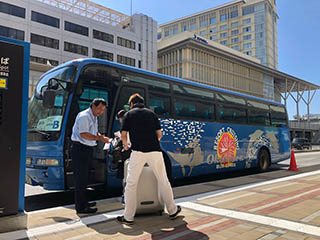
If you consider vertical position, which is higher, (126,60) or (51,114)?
(126,60)

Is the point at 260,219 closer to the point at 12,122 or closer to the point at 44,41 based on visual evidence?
the point at 12,122

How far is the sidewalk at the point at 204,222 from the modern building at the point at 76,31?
1349 inches

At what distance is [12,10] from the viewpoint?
152ft

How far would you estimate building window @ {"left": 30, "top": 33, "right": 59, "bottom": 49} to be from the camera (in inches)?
1921

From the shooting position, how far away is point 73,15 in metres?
54.6

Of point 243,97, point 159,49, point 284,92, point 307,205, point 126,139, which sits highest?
point 159,49

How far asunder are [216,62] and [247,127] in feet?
222

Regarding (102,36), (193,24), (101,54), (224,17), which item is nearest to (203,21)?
(193,24)

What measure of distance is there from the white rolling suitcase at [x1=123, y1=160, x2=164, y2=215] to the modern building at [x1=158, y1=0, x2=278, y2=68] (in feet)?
340

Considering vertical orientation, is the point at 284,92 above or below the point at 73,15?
below

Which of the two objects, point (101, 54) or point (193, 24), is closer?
point (101, 54)

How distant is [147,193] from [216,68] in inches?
2920

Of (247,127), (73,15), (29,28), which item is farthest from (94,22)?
(247,127)

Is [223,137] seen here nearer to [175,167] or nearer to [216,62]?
[175,167]
